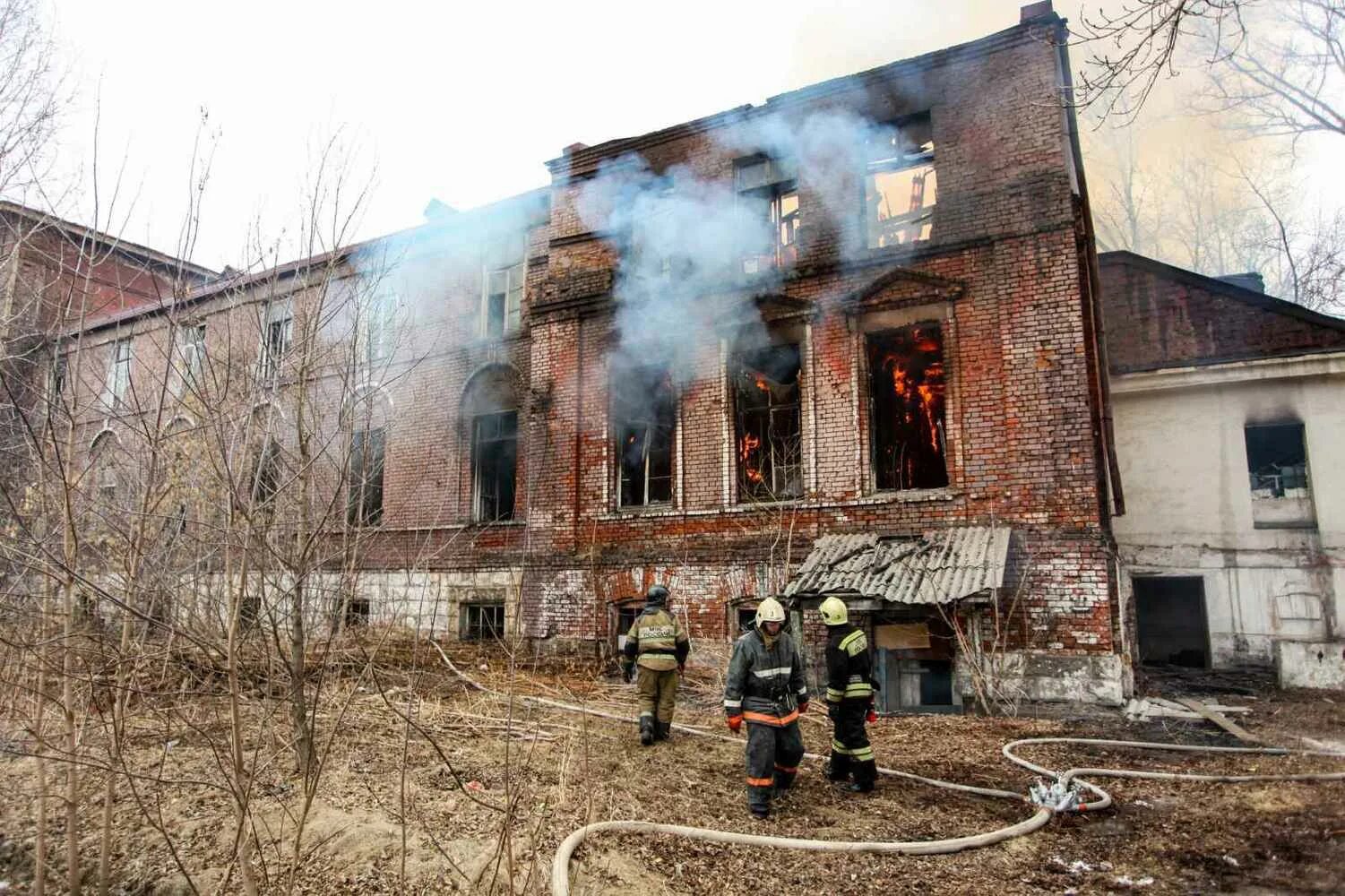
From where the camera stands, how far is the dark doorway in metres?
13.1

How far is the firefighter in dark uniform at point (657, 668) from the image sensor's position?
7.84 meters

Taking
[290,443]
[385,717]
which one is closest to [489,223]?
[290,443]

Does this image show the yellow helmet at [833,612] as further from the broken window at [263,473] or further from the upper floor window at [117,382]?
the upper floor window at [117,382]

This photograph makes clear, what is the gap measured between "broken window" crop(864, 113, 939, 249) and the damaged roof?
4.14 meters

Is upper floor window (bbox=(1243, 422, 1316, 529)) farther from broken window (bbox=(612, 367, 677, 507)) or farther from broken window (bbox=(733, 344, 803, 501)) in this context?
broken window (bbox=(612, 367, 677, 507))

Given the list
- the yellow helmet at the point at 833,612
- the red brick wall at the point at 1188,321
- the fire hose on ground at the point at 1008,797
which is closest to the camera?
the fire hose on ground at the point at 1008,797

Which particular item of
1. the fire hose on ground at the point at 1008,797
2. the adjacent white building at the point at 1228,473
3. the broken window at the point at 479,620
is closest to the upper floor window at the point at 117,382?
the fire hose on ground at the point at 1008,797

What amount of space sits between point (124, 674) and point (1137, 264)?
622 inches

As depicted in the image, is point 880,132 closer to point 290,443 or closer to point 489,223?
point 489,223

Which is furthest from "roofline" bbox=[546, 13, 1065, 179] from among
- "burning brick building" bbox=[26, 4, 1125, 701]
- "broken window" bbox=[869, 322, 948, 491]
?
"broken window" bbox=[869, 322, 948, 491]

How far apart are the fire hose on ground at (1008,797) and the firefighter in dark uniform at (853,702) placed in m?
0.51

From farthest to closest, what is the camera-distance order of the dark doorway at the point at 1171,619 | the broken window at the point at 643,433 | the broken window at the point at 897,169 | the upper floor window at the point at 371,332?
the dark doorway at the point at 1171,619 → the broken window at the point at 643,433 → the broken window at the point at 897,169 → the upper floor window at the point at 371,332

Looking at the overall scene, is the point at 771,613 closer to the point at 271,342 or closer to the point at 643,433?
the point at 271,342

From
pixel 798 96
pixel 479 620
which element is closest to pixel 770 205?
pixel 798 96
